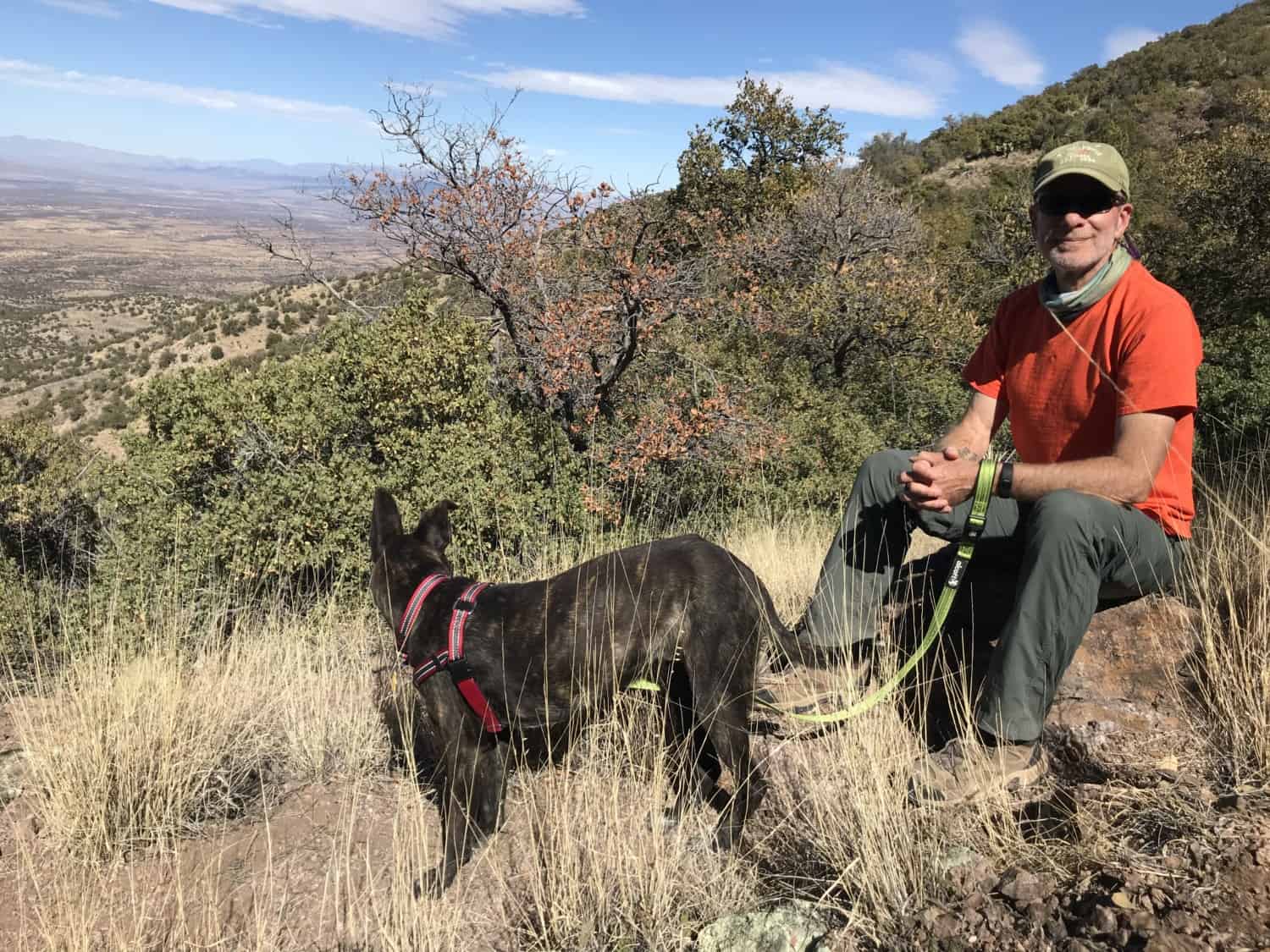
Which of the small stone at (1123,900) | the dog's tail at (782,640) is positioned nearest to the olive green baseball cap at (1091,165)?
the dog's tail at (782,640)

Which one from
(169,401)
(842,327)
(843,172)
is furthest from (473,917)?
(843,172)

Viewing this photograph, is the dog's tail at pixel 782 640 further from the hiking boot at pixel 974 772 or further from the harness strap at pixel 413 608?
the harness strap at pixel 413 608

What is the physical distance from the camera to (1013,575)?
298cm

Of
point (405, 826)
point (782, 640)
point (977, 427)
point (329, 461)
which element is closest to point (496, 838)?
point (405, 826)

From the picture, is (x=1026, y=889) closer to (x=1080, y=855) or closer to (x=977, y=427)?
(x=1080, y=855)

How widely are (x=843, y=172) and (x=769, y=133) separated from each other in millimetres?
3141

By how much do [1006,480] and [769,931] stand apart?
169 centimetres

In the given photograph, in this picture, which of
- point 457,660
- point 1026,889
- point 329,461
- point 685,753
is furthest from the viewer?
point 329,461

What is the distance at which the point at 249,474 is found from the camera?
254 inches

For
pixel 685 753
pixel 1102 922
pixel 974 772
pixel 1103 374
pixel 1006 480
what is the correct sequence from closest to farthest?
pixel 1102 922 < pixel 974 772 < pixel 1103 374 < pixel 1006 480 < pixel 685 753

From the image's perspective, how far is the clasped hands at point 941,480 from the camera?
2.53 meters

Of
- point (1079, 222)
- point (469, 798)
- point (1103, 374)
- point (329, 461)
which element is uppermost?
point (1079, 222)

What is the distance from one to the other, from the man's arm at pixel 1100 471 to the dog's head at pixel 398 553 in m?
1.97

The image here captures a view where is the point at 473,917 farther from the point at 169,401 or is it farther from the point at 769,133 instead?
the point at 769,133
